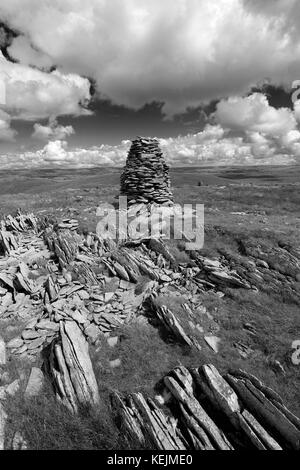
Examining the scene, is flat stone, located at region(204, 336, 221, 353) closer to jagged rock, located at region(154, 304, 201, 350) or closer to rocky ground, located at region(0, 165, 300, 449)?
rocky ground, located at region(0, 165, 300, 449)

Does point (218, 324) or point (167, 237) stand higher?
point (167, 237)

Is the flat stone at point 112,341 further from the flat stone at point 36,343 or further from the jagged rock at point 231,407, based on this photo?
the jagged rock at point 231,407

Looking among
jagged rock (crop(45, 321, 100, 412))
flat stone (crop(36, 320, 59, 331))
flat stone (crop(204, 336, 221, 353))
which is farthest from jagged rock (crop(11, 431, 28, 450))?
flat stone (crop(204, 336, 221, 353))

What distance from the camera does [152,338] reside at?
13203 millimetres

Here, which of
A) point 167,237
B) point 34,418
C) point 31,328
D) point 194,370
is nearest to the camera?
point 34,418

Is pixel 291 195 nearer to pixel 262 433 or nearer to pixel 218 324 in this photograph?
pixel 218 324

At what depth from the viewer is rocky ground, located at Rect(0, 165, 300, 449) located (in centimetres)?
873

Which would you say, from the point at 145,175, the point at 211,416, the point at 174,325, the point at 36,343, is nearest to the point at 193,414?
the point at 211,416

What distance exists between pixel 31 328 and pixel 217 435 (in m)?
10.0

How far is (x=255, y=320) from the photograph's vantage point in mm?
14688

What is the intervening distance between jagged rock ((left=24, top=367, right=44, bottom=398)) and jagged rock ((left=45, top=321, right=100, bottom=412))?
1.28 ft

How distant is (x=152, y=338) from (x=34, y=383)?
5.65m
